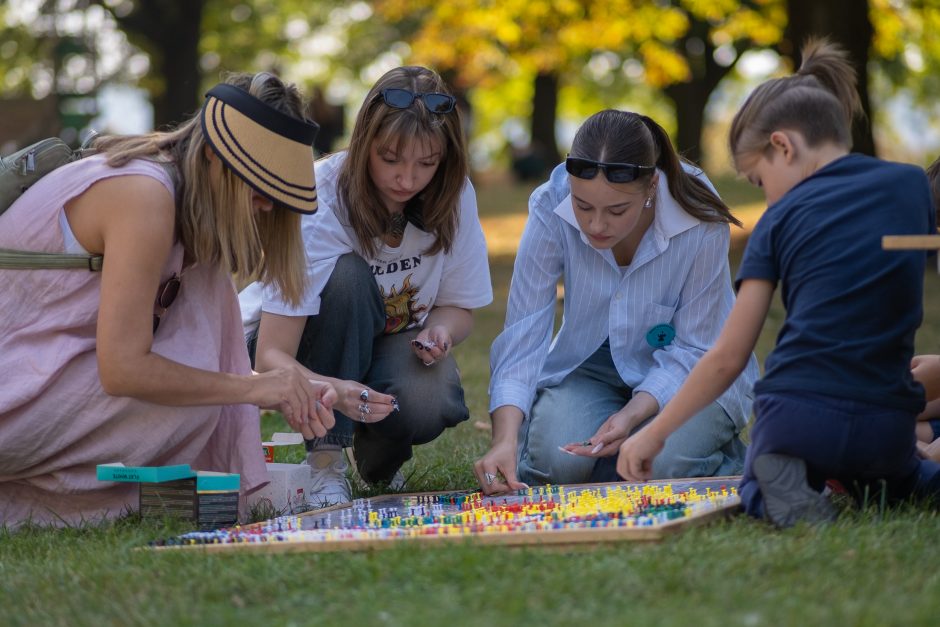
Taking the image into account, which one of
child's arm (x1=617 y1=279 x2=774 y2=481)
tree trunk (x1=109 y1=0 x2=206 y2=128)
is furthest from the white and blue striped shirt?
→ tree trunk (x1=109 y1=0 x2=206 y2=128)

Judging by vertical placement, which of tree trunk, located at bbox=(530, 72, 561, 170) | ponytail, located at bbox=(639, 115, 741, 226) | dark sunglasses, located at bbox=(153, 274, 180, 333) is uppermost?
ponytail, located at bbox=(639, 115, 741, 226)

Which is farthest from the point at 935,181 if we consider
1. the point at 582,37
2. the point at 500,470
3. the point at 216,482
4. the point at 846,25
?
the point at 582,37

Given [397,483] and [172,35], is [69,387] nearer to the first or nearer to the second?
[397,483]

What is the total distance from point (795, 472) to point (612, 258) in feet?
4.60

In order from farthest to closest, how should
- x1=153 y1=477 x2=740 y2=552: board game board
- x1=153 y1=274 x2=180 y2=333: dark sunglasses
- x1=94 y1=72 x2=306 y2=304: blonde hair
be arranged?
x1=153 y1=274 x2=180 y2=333: dark sunglasses, x1=94 y1=72 x2=306 y2=304: blonde hair, x1=153 y1=477 x2=740 y2=552: board game board

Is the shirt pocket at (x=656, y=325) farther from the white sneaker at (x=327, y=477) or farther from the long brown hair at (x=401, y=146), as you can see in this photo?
the white sneaker at (x=327, y=477)

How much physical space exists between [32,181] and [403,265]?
51.0 inches

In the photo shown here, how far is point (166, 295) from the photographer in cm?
391

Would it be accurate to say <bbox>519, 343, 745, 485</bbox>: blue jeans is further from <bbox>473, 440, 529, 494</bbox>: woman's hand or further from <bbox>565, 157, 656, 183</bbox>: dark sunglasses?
<bbox>565, 157, 656, 183</bbox>: dark sunglasses

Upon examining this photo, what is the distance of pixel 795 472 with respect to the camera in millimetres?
3227

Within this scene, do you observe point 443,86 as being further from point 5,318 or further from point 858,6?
point 858,6

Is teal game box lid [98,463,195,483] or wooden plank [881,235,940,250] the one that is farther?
teal game box lid [98,463,195,483]

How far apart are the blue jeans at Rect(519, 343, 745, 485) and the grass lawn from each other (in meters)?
0.96

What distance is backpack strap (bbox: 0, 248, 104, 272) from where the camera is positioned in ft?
12.4
